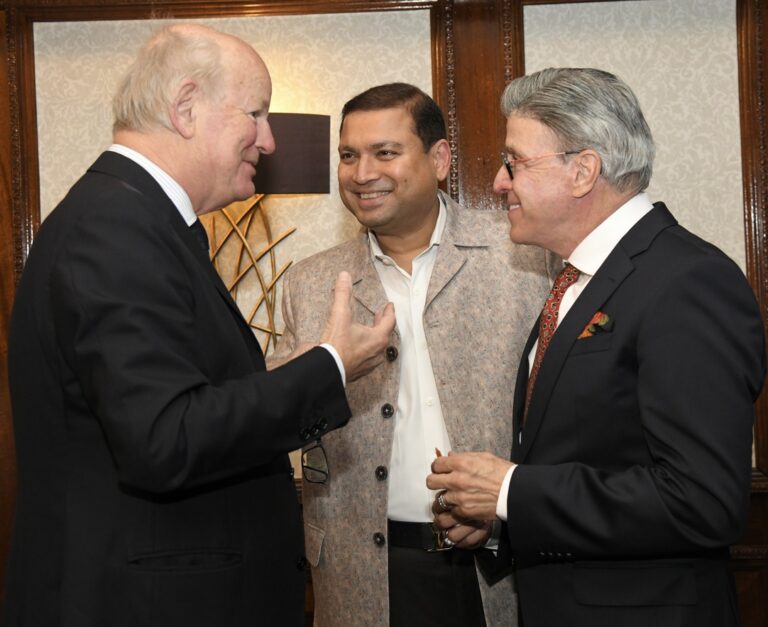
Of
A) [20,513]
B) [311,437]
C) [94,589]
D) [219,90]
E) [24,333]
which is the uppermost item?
[219,90]

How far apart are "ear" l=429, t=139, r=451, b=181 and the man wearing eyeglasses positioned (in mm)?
59

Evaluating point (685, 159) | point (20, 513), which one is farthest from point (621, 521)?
point (685, 159)

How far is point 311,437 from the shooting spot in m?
1.70

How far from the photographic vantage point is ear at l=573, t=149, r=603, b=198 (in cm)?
199

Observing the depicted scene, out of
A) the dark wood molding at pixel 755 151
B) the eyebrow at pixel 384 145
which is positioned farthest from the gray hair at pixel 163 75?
the dark wood molding at pixel 755 151

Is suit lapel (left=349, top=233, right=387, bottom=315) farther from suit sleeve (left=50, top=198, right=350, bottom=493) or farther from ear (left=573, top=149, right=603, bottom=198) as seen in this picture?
suit sleeve (left=50, top=198, right=350, bottom=493)

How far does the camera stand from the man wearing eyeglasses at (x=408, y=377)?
8.11 feet

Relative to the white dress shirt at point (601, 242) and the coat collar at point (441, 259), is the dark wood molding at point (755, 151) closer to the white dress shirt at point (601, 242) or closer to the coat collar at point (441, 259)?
the coat collar at point (441, 259)

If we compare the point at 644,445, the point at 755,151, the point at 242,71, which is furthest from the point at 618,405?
the point at 755,151

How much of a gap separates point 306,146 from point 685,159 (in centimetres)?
150

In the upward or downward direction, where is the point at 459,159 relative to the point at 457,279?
upward

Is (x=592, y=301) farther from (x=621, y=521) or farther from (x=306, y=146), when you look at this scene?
(x=306, y=146)

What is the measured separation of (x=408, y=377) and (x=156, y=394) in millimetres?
1148

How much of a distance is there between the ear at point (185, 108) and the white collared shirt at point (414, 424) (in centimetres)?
91
